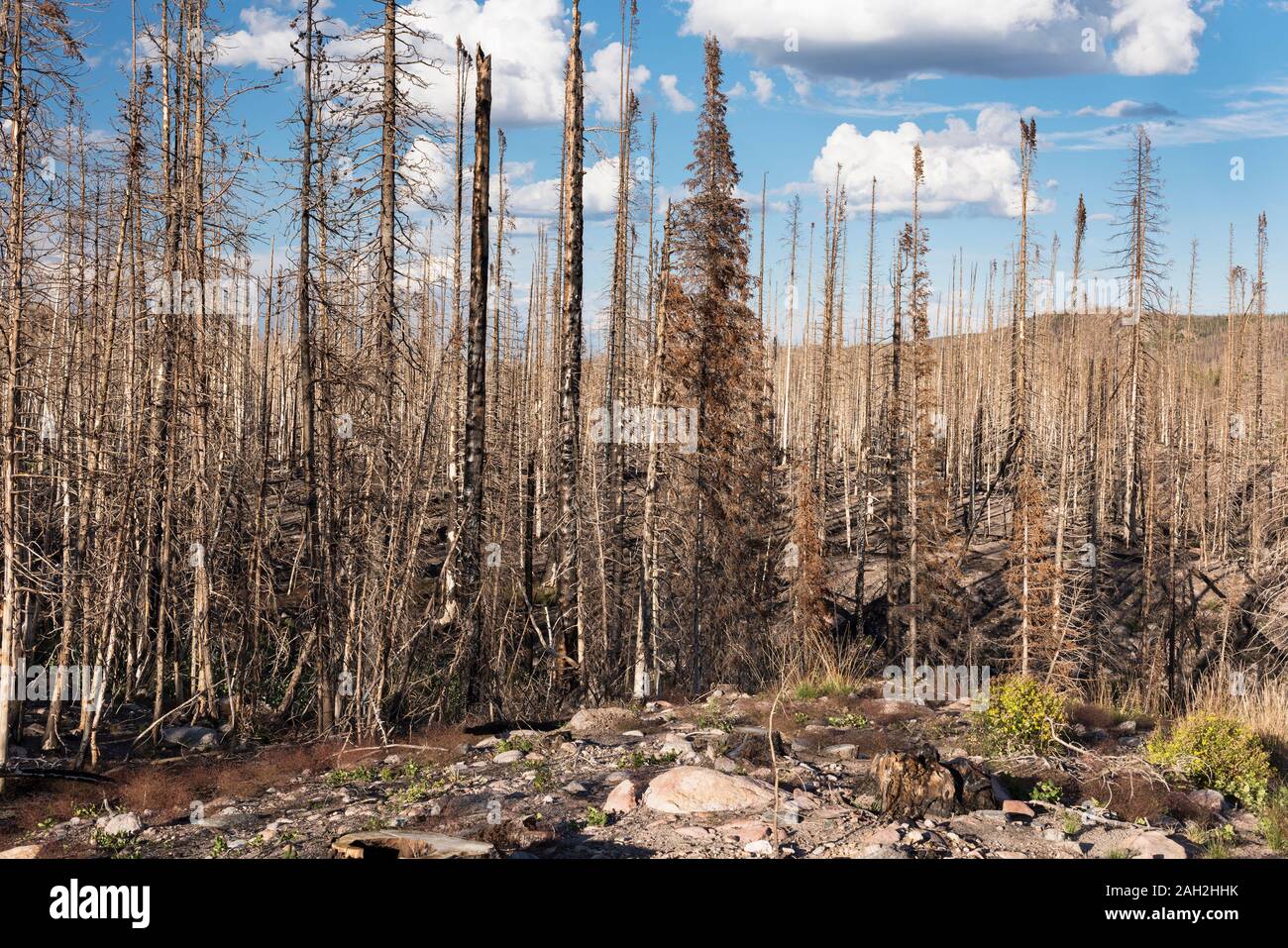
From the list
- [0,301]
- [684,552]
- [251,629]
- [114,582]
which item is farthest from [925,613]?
[0,301]

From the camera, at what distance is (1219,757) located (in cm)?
915

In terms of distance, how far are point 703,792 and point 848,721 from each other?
3866 mm

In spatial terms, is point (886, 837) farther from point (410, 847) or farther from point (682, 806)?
point (410, 847)

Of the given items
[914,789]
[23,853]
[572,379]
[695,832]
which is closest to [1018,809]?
[914,789]

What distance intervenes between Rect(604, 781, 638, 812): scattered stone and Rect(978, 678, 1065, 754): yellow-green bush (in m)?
4.15

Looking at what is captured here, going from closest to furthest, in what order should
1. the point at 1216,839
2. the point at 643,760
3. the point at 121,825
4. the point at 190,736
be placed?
the point at 1216,839 < the point at 121,825 < the point at 643,760 < the point at 190,736

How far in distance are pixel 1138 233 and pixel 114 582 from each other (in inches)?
1119

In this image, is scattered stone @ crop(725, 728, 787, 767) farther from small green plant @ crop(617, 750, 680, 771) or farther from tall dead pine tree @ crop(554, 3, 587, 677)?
tall dead pine tree @ crop(554, 3, 587, 677)

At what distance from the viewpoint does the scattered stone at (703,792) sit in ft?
25.3

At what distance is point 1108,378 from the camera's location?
48.1 meters

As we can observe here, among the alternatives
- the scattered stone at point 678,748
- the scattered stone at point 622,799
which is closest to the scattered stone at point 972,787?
the scattered stone at point 678,748

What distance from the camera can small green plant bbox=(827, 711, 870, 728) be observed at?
11033mm

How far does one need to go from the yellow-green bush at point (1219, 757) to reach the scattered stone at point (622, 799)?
5.47 metres

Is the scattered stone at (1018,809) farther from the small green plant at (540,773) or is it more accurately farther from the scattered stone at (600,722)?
the scattered stone at (600,722)
